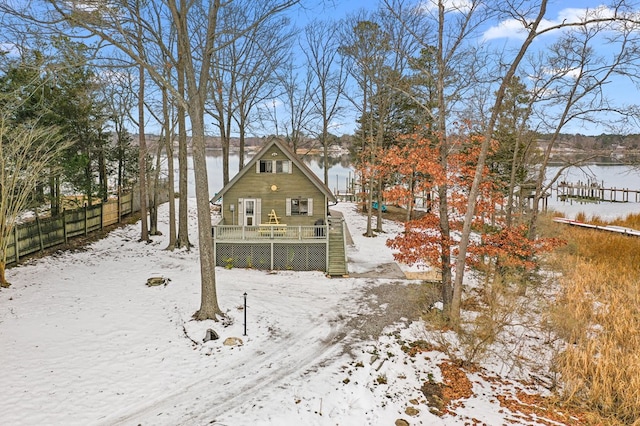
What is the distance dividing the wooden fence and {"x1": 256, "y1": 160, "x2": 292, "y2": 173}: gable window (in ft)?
33.9

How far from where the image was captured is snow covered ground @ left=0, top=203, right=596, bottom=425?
7.14m

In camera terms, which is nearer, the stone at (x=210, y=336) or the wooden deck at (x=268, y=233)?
the stone at (x=210, y=336)

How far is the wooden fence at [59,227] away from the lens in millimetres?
15409

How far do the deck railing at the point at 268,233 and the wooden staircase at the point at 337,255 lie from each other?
3.30 ft

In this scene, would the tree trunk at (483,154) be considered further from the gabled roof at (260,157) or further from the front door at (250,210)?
the front door at (250,210)

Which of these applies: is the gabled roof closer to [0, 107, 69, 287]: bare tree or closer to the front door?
the front door

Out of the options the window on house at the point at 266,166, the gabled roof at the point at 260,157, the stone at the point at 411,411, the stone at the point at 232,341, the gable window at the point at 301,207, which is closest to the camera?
the stone at the point at 411,411

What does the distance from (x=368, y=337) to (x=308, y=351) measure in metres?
2.02

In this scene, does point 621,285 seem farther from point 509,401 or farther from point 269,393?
point 269,393

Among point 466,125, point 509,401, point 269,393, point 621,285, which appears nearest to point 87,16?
point 269,393

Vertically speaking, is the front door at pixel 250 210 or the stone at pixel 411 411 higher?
the front door at pixel 250 210

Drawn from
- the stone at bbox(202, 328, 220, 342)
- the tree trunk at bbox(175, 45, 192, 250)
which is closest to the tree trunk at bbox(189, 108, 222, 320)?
the stone at bbox(202, 328, 220, 342)

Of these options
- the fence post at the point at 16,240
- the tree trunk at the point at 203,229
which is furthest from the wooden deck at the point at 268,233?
the fence post at the point at 16,240

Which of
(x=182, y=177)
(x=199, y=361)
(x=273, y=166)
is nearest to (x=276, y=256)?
(x=273, y=166)
